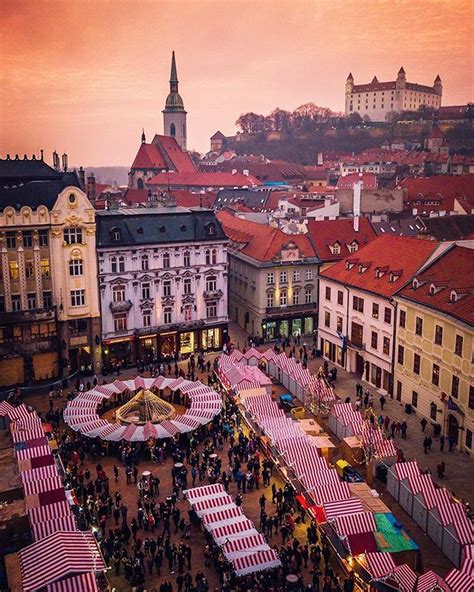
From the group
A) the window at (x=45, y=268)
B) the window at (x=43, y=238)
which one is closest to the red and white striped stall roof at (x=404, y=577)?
the window at (x=45, y=268)

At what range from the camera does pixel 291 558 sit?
26.8 meters

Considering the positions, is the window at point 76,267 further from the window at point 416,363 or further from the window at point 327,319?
the window at point 416,363

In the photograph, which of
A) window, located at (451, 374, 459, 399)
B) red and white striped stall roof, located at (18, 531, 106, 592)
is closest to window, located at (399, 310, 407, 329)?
window, located at (451, 374, 459, 399)

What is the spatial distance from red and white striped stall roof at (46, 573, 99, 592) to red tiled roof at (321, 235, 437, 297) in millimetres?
31018

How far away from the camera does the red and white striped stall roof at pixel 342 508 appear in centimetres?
2717

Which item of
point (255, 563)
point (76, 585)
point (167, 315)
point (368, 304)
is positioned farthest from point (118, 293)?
point (76, 585)

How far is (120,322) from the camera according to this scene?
53.8m

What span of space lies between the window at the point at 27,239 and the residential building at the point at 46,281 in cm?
2

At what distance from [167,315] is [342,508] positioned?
3149 centimetres

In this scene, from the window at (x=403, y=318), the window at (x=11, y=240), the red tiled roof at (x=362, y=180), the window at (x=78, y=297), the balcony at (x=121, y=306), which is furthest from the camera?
the red tiled roof at (x=362, y=180)

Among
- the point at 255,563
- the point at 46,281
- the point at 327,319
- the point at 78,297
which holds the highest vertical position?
the point at 46,281

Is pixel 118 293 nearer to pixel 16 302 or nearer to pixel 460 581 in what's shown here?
pixel 16 302

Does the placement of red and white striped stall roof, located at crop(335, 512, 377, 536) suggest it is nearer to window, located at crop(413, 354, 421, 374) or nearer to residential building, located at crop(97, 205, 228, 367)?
window, located at crop(413, 354, 421, 374)

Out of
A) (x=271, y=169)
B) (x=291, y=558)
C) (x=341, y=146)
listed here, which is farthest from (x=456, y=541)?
(x=341, y=146)
